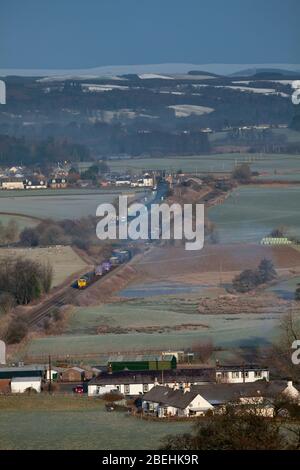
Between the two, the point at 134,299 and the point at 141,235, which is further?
the point at 141,235

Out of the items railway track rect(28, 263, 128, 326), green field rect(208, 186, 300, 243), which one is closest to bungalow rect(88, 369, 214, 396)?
railway track rect(28, 263, 128, 326)

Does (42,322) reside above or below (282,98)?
below

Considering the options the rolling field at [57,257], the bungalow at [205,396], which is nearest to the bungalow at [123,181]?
the rolling field at [57,257]

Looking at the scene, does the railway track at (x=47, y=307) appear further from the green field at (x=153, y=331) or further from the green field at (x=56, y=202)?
the green field at (x=56, y=202)

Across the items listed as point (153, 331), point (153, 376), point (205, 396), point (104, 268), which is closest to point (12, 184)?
point (104, 268)

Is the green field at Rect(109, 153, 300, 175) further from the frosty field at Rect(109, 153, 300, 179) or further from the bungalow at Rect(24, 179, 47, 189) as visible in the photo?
the bungalow at Rect(24, 179, 47, 189)

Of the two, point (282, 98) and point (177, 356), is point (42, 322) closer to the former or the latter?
point (177, 356)
